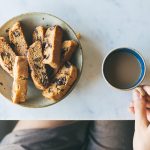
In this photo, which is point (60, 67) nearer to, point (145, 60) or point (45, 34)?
point (45, 34)

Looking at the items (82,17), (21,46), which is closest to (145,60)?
(82,17)

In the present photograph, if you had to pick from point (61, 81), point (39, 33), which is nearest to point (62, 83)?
point (61, 81)

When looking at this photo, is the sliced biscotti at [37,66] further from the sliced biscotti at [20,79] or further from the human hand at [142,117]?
the human hand at [142,117]

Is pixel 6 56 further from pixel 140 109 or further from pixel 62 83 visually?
pixel 140 109

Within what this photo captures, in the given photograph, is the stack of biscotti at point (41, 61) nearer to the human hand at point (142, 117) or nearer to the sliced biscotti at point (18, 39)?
the sliced biscotti at point (18, 39)

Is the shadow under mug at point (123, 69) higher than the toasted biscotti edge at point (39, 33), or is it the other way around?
the toasted biscotti edge at point (39, 33)

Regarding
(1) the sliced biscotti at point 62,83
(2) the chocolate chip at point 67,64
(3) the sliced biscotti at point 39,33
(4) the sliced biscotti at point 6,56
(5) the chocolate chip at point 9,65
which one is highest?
(3) the sliced biscotti at point 39,33

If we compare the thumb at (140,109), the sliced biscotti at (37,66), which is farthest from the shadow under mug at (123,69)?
the sliced biscotti at (37,66)
